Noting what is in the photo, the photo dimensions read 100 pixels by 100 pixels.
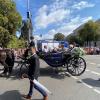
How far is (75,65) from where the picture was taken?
50.9 ft

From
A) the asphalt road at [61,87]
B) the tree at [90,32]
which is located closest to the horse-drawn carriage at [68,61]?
the asphalt road at [61,87]

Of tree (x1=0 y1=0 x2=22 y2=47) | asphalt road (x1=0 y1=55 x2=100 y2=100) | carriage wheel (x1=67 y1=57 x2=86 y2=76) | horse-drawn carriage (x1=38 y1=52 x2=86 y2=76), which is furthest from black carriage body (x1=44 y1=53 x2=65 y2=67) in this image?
tree (x1=0 y1=0 x2=22 y2=47)

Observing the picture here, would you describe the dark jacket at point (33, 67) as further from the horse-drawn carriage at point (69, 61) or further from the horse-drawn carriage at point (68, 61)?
the horse-drawn carriage at point (69, 61)

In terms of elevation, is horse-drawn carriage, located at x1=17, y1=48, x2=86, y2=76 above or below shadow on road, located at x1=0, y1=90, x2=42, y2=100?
above

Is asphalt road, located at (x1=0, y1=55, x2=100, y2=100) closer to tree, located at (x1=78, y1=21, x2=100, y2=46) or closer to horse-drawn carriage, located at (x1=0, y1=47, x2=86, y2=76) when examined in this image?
horse-drawn carriage, located at (x1=0, y1=47, x2=86, y2=76)

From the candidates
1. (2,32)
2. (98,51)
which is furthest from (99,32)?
(2,32)

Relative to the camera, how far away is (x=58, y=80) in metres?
13.9

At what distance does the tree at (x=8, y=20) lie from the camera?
4350cm

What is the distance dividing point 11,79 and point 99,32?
312ft

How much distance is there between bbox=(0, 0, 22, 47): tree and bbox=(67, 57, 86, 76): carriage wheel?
27271 mm

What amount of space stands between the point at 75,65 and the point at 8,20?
3206cm

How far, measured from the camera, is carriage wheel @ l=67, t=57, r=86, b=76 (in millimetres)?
15445

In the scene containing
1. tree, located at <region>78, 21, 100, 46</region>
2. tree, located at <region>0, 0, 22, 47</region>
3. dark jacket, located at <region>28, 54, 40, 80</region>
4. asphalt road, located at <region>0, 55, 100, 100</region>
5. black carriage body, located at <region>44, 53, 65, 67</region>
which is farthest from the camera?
tree, located at <region>78, 21, 100, 46</region>

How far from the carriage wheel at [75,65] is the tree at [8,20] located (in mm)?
27271
